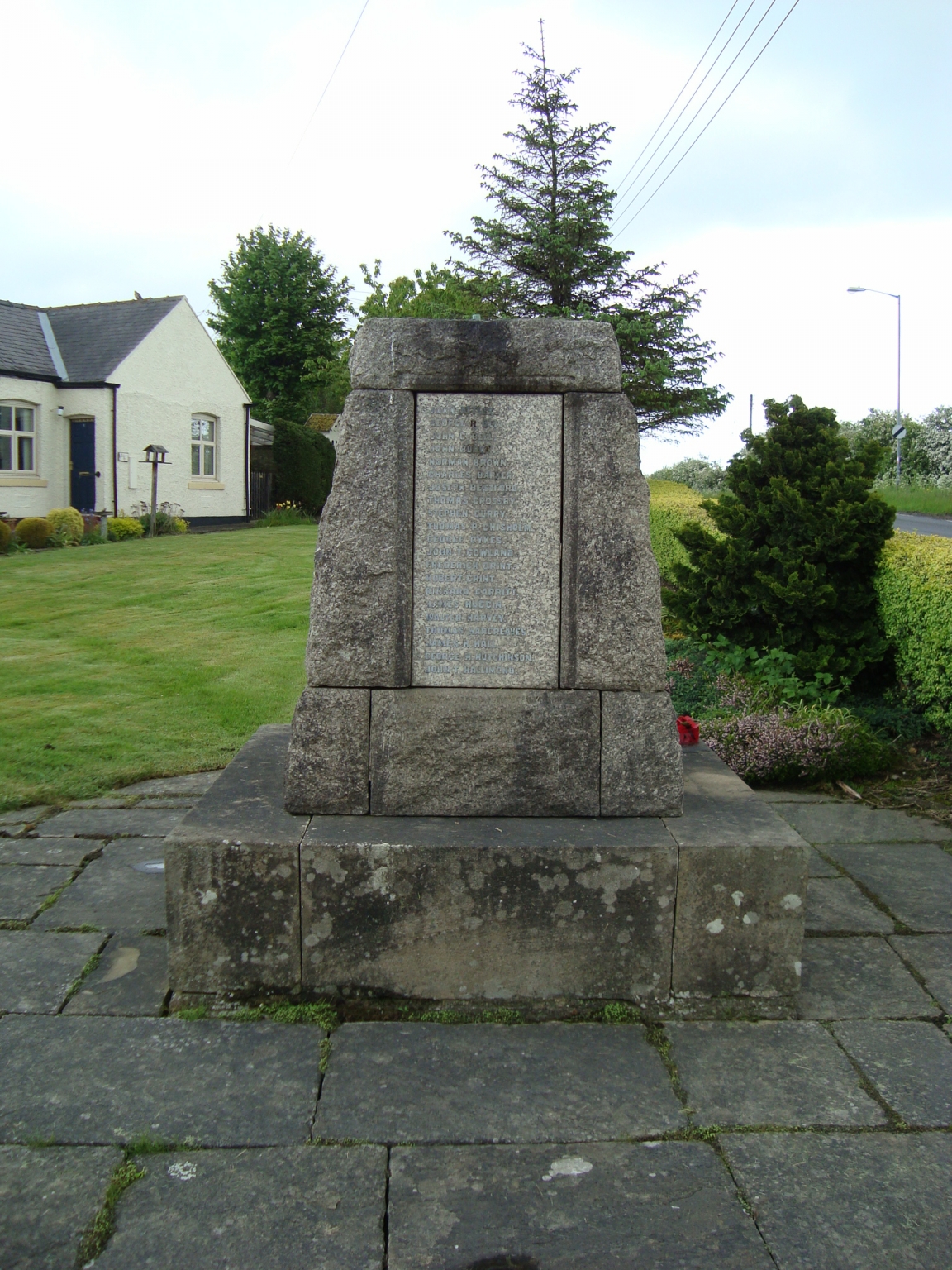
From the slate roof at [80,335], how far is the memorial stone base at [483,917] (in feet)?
63.6

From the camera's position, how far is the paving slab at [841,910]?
3.64 meters

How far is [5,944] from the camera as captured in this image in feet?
11.0

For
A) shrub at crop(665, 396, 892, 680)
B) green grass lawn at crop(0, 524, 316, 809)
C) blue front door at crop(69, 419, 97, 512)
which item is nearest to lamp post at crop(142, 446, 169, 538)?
blue front door at crop(69, 419, 97, 512)

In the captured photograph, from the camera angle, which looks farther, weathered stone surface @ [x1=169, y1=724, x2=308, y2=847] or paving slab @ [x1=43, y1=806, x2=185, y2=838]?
paving slab @ [x1=43, y1=806, x2=185, y2=838]

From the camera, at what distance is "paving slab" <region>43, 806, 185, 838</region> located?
4.52m

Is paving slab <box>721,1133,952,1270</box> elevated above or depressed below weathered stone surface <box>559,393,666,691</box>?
below

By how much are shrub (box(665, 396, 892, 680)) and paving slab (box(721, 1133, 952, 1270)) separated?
15.4 feet

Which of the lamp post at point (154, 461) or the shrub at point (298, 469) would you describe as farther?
the shrub at point (298, 469)

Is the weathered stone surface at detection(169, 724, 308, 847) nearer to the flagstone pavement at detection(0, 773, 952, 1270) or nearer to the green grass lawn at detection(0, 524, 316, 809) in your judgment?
the flagstone pavement at detection(0, 773, 952, 1270)

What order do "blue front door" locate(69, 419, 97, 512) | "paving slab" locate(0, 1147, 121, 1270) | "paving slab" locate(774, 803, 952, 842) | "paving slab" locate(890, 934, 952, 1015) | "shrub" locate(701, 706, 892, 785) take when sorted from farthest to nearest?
"blue front door" locate(69, 419, 97, 512) → "shrub" locate(701, 706, 892, 785) → "paving slab" locate(774, 803, 952, 842) → "paving slab" locate(890, 934, 952, 1015) → "paving slab" locate(0, 1147, 121, 1270)

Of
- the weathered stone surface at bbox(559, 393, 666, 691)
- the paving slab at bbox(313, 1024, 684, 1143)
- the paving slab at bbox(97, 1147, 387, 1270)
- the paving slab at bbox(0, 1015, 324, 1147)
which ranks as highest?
the weathered stone surface at bbox(559, 393, 666, 691)

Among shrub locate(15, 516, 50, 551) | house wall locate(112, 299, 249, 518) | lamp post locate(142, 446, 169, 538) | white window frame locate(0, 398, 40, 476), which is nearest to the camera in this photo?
shrub locate(15, 516, 50, 551)

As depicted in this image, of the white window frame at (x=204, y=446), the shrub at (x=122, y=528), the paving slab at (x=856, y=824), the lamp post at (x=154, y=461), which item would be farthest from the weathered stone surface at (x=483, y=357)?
the white window frame at (x=204, y=446)

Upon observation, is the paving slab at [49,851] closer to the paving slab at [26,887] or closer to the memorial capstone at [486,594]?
the paving slab at [26,887]
